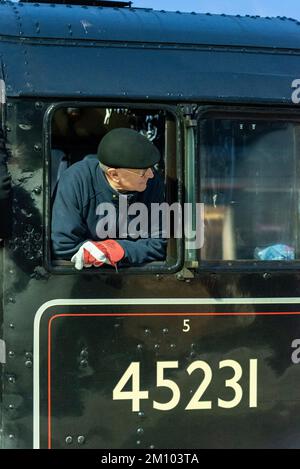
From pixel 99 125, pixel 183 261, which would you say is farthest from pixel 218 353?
pixel 99 125

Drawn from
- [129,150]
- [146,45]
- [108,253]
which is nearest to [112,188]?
[129,150]

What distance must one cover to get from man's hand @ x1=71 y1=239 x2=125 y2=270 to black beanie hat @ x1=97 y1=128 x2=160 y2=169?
354 millimetres

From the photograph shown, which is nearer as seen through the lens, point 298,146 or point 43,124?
point 43,124

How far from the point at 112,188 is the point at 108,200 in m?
0.06

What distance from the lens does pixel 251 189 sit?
2541mm

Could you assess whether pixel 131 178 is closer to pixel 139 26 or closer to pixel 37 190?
pixel 37 190

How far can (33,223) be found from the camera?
239cm

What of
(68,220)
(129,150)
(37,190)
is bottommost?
(68,220)

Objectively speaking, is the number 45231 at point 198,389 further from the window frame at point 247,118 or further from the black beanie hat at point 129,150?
the black beanie hat at point 129,150

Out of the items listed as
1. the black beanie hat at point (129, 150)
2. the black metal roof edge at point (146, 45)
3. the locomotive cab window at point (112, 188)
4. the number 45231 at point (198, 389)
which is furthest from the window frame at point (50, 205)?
the number 45231 at point (198, 389)

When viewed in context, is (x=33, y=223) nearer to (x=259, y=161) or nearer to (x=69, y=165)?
(x=69, y=165)

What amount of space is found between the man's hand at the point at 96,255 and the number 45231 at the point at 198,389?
46 cm

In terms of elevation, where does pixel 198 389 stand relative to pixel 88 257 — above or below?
below

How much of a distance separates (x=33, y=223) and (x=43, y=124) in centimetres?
42
